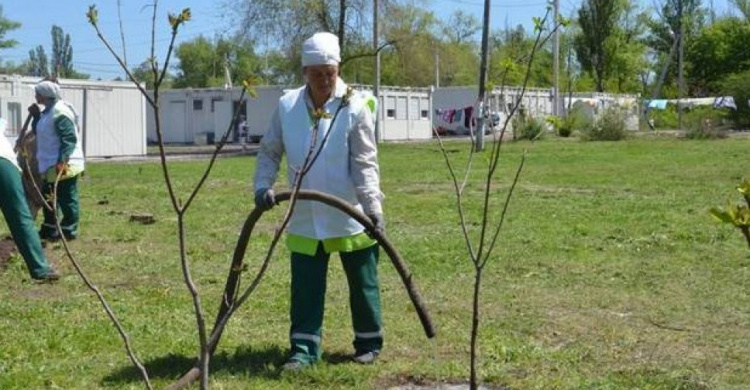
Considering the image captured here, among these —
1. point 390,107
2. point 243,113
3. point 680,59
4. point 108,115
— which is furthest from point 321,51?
point 680,59

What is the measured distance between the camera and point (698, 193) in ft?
51.1

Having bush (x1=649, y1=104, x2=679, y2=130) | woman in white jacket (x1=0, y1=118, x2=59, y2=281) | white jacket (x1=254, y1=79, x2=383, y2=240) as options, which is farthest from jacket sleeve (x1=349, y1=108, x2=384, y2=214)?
bush (x1=649, y1=104, x2=679, y2=130)

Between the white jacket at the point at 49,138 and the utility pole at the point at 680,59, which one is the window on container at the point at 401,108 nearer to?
the utility pole at the point at 680,59

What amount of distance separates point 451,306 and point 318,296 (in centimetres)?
192

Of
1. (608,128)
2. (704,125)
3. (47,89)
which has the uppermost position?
(47,89)

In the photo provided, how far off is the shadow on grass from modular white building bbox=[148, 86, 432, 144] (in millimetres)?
38554

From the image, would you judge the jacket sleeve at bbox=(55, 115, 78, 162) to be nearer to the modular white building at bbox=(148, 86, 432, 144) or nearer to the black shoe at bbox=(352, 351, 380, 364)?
the black shoe at bbox=(352, 351, 380, 364)

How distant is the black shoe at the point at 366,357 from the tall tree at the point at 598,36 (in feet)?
207

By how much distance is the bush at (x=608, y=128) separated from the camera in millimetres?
41031

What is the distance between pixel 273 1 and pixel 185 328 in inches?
1399

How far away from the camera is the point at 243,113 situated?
45719 millimetres

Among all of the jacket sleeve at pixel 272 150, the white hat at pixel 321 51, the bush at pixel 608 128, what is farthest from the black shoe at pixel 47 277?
the bush at pixel 608 128

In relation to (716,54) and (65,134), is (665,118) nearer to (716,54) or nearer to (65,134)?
(716,54)

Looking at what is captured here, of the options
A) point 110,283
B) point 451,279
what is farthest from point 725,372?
point 110,283
